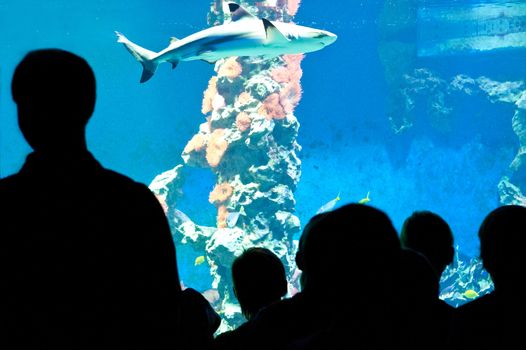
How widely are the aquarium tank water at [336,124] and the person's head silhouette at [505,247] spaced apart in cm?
905

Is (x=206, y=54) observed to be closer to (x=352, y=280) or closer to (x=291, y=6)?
(x=352, y=280)

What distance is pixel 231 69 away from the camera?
12.3 metres

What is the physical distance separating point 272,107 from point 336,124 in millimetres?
12019

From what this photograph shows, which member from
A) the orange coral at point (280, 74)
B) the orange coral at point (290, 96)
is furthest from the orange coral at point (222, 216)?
the orange coral at point (280, 74)

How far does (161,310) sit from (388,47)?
22816 millimetres

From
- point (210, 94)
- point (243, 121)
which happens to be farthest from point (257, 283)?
point (210, 94)

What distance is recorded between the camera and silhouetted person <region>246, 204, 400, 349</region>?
1260 mm

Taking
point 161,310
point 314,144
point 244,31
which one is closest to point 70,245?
point 161,310

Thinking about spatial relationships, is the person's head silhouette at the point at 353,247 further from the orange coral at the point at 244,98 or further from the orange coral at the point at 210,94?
the orange coral at the point at 210,94

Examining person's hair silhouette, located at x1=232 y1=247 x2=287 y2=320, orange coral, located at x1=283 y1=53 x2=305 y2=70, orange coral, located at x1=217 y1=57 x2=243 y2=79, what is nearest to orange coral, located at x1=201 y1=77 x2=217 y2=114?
orange coral, located at x1=217 y1=57 x2=243 y2=79

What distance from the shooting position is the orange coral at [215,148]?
12047 millimetres

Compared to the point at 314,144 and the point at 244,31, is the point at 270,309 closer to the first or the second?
the point at 244,31

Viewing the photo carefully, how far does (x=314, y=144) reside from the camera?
22312 millimetres

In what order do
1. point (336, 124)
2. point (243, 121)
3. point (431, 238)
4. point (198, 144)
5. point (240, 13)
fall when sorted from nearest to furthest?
1. point (431, 238)
2. point (240, 13)
3. point (243, 121)
4. point (198, 144)
5. point (336, 124)
